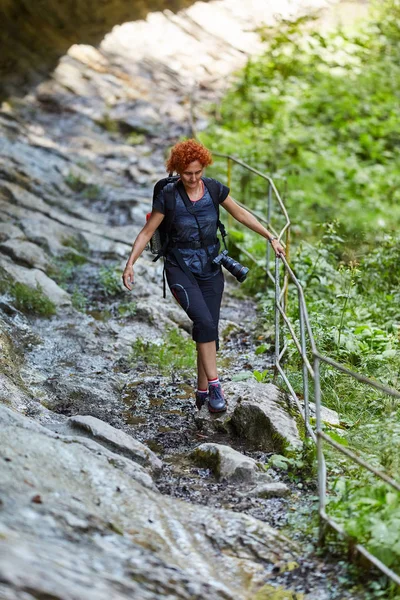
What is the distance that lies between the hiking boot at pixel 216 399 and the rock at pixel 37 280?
269cm

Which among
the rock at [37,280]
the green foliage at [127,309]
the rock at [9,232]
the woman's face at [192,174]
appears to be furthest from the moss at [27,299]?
the woman's face at [192,174]

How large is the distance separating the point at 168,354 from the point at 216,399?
1.50 metres

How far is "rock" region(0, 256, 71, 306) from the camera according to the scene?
7535mm

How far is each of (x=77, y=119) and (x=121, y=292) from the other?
6363 mm

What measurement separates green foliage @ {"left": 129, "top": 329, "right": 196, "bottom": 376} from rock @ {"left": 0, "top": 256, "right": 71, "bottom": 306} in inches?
43.0

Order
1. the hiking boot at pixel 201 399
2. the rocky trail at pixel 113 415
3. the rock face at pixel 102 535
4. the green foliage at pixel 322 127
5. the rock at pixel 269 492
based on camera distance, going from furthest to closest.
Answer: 1. the green foliage at pixel 322 127
2. the hiking boot at pixel 201 399
3. the rock at pixel 269 492
4. the rocky trail at pixel 113 415
5. the rock face at pixel 102 535

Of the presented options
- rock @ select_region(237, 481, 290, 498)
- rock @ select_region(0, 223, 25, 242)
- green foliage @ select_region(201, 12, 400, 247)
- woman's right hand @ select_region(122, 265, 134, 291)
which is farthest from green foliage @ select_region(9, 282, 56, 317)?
green foliage @ select_region(201, 12, 400, 247)

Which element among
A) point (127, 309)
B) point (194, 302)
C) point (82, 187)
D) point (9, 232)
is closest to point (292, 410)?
point (194, 302)

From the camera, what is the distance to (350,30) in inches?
727

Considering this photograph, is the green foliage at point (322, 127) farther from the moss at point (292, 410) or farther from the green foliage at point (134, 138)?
the moss at point (292, 410)

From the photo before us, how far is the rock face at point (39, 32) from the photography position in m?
13.8

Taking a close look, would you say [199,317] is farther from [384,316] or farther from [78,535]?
[384,316]

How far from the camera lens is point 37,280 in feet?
25.0

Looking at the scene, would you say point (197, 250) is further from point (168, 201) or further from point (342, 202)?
point (342, 202)
